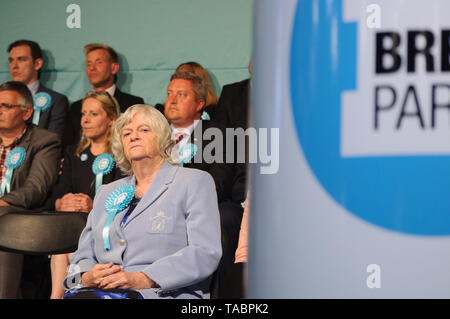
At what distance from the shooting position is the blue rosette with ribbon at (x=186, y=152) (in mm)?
3473

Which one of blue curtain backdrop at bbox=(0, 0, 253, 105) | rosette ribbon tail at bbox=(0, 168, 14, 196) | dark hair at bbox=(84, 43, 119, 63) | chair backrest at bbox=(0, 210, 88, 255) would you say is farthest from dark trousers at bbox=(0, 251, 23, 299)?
blue curtain backdrop at bbox=(0, 0, 253, 105)

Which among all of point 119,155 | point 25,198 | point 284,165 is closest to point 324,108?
point 284,165

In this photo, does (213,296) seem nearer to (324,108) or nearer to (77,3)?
(324,108)

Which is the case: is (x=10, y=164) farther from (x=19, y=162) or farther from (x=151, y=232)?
(x=151, y=232)

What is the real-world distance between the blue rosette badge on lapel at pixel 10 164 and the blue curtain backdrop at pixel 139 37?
4.21 ft

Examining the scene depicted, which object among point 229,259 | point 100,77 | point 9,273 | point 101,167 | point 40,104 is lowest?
point 9,273

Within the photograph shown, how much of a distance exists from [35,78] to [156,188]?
8.62 feet

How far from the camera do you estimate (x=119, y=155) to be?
2830mm

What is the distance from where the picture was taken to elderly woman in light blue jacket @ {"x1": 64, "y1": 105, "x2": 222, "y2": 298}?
2.38 m

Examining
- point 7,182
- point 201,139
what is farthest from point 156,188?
point 7,182

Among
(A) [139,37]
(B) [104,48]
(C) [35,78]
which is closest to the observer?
(B) [104,48]

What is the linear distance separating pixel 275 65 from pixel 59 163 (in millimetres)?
3381

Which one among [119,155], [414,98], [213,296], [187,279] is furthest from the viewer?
[119,155]

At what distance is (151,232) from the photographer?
247 cm
